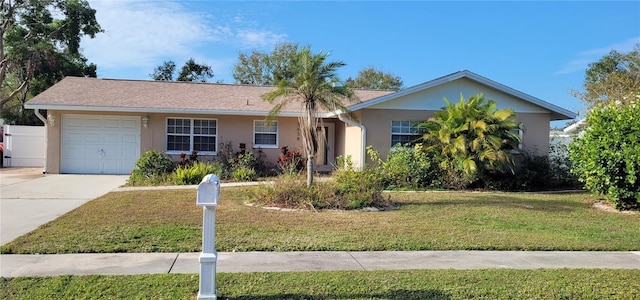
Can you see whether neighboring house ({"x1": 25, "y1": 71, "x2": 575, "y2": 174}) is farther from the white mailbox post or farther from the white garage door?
the white mailbox post

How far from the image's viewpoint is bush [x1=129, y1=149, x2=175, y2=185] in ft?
49.4

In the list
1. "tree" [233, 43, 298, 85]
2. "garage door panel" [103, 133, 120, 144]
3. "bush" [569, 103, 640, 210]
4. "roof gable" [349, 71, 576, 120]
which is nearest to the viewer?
"bush" [569, 103, 640, 210]

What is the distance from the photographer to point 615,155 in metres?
10.9

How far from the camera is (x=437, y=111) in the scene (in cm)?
1614

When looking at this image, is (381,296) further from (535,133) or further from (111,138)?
(111,138)

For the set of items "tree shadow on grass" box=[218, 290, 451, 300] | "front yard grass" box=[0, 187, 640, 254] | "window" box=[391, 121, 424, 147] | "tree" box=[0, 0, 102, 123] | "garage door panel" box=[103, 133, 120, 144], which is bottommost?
"tree shadow on grass" box=[218, 290, 451, 300]

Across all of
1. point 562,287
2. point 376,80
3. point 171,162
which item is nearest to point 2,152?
point 171,162

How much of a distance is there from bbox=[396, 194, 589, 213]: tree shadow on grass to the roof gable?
4.55 m

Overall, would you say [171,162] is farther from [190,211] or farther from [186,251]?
[186,251]

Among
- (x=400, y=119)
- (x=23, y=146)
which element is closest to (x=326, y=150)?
(x=400, y=119)

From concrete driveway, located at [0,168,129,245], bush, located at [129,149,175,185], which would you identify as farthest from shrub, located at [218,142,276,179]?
concrete driveway, located at [0,168,129,245]

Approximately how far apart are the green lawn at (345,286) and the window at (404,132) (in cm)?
1073

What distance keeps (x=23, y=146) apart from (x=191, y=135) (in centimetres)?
881

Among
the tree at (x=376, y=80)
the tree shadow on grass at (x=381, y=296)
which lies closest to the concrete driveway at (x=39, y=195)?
the tree shadow on grass at (x=381, y=296)
